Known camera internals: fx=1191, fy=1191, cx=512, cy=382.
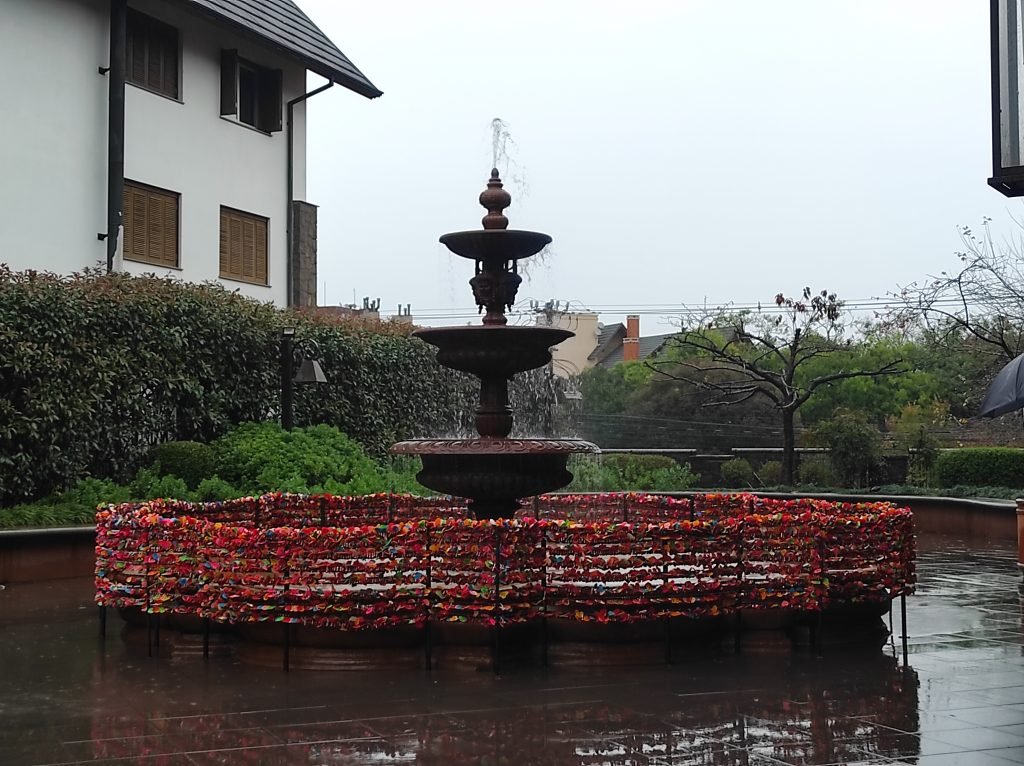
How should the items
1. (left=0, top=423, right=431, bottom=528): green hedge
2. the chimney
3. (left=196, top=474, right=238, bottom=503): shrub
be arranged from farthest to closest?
the chimney < (left=196, top=474, right=238, bottom=503): shrub < (left=0, top=423, right=431, bottom=528): green hedge

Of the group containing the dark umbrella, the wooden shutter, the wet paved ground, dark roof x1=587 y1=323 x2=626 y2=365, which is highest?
the wooden shutter

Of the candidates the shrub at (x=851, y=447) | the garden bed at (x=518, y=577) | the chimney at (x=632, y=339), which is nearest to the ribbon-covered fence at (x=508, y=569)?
the garden bed at (x=518, y=577)

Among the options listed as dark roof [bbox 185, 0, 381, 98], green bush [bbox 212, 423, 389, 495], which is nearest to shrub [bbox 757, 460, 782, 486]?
green bush [bbox 212, 423, 389, 495]

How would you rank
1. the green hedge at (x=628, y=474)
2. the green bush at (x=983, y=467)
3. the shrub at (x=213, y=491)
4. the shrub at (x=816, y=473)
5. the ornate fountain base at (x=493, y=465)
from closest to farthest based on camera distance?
the ornate fountain base at (x=493, y=465), the shrub at (x=213, y=491), the green bush at (x=983, y=467), the green hedge at (x=628, y=474), the shrub at (x=816, y=473)

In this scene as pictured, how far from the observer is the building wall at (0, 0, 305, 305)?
63.5ft

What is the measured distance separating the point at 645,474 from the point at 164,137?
11.7 metres

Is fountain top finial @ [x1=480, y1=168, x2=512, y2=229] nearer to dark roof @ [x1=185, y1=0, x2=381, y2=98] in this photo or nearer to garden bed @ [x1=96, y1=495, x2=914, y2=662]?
garden bed @ [x1=96, y1=495, x2=914, y2=662]

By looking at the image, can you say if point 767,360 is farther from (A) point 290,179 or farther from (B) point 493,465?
(B) point 493,465

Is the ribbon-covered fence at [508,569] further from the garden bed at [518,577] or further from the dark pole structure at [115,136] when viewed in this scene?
the dark pole structure at [115,136]

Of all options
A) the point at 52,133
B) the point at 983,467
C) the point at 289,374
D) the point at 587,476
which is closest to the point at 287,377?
the point at 289,374

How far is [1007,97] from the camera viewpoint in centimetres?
906

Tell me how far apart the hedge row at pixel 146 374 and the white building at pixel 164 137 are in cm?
253

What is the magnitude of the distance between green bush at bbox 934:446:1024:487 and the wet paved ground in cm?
1250

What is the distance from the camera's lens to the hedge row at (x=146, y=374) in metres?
15.9
